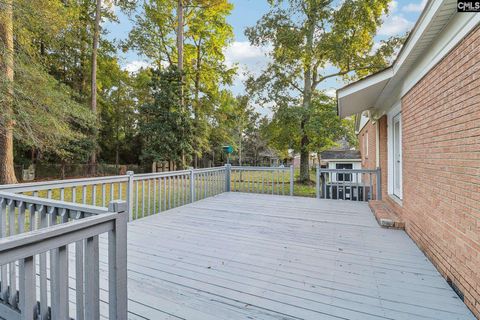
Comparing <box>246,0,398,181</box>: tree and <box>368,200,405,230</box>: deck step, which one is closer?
<box>368,200,405,230</box>: deck step

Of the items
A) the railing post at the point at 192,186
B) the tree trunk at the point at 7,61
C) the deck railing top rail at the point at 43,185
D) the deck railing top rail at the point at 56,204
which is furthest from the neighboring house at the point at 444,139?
the tree trunk at the point at 7,61

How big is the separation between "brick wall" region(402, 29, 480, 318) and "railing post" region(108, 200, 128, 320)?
2.51m

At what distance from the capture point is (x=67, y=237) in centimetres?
131

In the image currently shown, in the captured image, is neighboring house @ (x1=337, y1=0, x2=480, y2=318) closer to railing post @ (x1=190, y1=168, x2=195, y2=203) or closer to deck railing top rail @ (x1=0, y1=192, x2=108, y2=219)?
deck railing top rail @ (x1=0, y1=192, x2=108, y2=219)

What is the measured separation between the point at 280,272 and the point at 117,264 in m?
1.70

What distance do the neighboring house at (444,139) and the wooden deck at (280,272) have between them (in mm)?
297

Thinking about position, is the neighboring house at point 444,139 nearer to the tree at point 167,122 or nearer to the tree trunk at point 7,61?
the tree trunk at point 7,61

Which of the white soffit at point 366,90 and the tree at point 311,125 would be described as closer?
the white soffit at point 366,90

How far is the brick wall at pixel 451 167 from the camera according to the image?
6.69 ft

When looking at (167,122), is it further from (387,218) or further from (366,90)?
(387,218)

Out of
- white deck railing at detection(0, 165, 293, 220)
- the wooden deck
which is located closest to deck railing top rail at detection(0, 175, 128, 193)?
white deck railing at detection(0, 165, 293, 220)

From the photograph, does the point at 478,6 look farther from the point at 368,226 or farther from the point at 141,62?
the point at 141,62

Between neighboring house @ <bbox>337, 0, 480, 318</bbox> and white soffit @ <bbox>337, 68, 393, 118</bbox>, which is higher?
white soffit @ <bbox>337, 68, 393, 118</bbox>

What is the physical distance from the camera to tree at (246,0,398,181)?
11.0 metres
